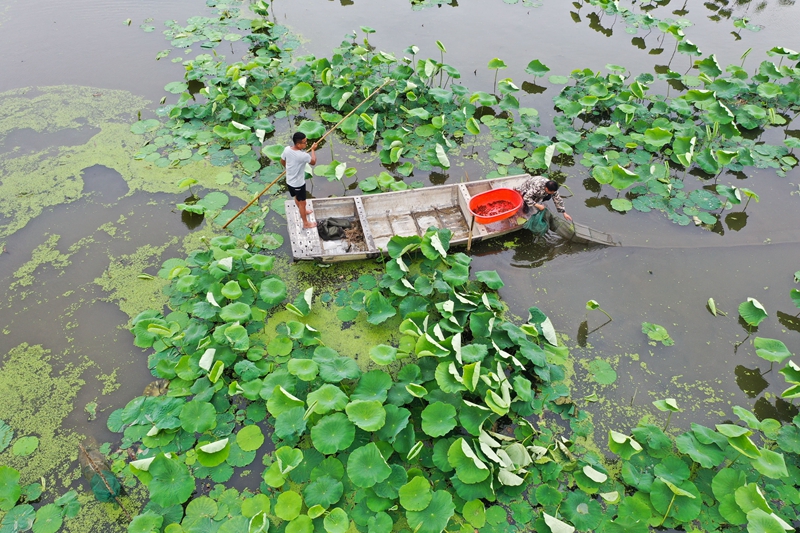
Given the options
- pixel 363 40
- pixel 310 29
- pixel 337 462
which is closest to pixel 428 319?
Answer: pixel 337 462

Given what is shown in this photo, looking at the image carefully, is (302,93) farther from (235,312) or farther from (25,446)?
(25,446)

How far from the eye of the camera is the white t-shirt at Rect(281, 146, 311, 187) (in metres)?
5.45

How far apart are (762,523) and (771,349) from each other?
186 centimetres

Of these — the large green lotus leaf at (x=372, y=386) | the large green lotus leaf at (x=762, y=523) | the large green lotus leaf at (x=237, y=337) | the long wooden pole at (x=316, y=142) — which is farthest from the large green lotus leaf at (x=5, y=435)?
the large green lotus leaf at (x=762, y=523)

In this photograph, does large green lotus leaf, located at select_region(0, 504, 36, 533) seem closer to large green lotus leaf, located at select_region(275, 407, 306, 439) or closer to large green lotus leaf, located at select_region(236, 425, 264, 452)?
large green lotus leaf, located at select_region(236, 425, 264, 452)

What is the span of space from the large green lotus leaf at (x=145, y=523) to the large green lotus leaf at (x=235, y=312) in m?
1.81

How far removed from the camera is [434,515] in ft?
11.8

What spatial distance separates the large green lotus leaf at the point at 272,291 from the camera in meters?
4.98

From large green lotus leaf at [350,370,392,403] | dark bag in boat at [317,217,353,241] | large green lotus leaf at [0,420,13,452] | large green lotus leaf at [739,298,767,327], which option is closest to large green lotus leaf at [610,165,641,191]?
large green lotus leaf at [739,298,767,327]

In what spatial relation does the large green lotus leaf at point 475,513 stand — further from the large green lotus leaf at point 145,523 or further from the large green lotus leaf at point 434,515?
the large green lotus leaf at point 145,523

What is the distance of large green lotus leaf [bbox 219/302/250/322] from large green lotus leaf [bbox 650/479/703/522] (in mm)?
3987

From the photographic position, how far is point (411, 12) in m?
11.1

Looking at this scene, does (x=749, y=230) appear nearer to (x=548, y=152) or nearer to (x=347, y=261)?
(x=548, y=152)

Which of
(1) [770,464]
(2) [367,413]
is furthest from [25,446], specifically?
(1) [770,464]
